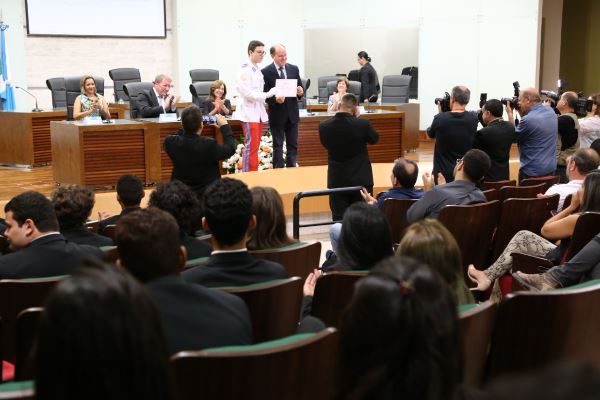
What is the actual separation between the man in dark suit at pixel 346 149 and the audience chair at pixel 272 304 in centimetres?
348

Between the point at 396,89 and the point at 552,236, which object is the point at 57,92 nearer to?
the point at 396,89

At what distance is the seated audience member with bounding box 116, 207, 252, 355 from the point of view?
2043 millimetres

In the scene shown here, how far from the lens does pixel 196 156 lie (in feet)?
18.2

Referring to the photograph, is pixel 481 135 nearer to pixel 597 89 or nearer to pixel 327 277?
pixel 327 277

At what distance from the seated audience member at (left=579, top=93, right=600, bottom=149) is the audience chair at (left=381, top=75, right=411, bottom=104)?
5.94 m

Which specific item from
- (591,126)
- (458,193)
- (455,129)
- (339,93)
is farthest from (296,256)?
(339,93)

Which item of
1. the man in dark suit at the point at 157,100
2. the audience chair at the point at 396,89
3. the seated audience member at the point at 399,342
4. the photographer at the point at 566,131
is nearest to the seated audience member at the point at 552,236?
the seated audience member at the point at 399,342

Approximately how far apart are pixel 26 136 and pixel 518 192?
7120 millimetres

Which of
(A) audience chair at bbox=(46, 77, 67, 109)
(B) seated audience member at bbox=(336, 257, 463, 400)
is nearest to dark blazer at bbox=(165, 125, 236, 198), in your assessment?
(B) seated audience member at bbox=(336, 257, 463, 400)

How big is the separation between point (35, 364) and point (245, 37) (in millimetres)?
13570

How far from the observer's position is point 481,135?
6.19 meters

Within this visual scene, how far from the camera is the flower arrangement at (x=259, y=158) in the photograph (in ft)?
29.7

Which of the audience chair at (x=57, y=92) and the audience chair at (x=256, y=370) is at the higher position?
the audience chair at (x=57, y=92)

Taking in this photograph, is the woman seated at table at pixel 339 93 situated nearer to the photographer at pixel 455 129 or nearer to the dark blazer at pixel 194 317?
the photographer at pixel 455 129
